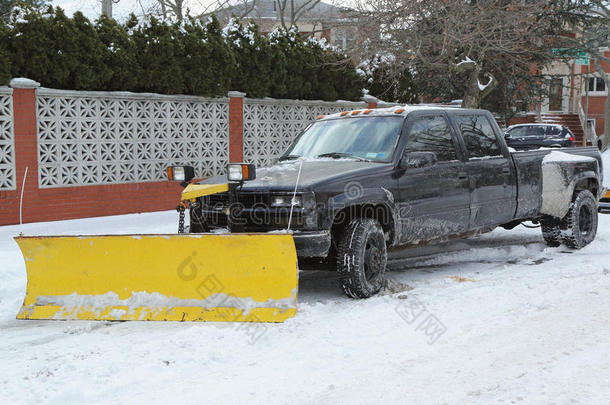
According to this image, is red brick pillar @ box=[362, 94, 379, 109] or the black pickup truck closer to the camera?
the black pickup truck

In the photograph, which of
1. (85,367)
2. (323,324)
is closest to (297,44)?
(323,324)

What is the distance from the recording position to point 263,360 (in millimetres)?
4832

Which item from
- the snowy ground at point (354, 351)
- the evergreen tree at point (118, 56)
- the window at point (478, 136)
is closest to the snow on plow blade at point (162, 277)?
the snowy ground at point (354, 351)

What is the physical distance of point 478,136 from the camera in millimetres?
8180

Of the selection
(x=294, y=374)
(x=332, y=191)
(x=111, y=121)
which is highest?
(x=111, y=121)

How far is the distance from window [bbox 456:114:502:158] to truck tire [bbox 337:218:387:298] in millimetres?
1998

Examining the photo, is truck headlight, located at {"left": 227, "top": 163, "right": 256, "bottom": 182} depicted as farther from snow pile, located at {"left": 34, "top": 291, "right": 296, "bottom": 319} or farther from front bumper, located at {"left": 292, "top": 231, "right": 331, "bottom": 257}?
snow pile, located at {"left": 34, "top": 291, "right": 296, "bottom": 319}

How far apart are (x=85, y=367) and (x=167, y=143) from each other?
814 centimetres

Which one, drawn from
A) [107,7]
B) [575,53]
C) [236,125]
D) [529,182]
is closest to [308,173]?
[529,182]

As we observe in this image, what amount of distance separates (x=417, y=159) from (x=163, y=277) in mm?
2700

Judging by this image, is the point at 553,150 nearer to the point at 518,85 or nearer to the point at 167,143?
the point at 167,143

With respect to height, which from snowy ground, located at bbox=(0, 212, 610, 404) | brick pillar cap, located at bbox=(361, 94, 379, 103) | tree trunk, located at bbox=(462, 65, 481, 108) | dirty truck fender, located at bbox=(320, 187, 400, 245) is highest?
tree trunk, located at bbox=(462, 65, 481, 108)

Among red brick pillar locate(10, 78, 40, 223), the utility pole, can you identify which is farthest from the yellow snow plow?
the utility pole

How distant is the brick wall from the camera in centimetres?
1030
